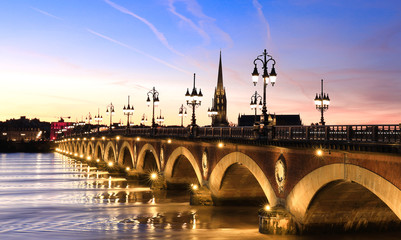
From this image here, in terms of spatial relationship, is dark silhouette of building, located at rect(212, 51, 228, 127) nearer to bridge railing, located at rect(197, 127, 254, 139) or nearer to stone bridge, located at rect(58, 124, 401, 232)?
stone bridge, located at rect(58, 124, 401, 232)

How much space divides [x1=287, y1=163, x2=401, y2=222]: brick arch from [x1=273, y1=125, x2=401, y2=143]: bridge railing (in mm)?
1222

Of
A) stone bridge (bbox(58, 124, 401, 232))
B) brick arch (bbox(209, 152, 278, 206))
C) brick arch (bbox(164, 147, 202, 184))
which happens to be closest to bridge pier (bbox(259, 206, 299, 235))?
stone bridge (bbox(58, 124, 401, 232))

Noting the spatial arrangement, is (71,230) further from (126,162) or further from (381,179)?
(126,162)

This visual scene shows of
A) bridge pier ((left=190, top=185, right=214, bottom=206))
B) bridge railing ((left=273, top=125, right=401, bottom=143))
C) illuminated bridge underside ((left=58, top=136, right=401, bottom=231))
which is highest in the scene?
bridge railing ((left=273, top=125, right=401, bottom=143))

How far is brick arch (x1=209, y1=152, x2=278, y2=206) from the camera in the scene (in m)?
29.3

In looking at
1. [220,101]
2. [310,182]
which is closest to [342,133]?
[310,182]

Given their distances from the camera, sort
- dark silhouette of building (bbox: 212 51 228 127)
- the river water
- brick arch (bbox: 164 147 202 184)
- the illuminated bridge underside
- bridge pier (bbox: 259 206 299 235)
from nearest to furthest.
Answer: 1. the illuminated bridge underside
2. bridge pier (bbox: 259 206 299 235)
3. the river water
4. brick arch (bbox: 164 147 202 184)
5. dark silhouette of building (bbox: 212 51 228 127)

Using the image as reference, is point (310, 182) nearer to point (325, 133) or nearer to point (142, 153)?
point (325, 133)

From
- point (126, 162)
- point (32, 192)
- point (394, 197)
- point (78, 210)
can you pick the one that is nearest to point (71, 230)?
point (78, 210)

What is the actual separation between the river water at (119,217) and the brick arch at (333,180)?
1.72 meters

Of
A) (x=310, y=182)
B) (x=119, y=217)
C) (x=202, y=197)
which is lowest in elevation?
(x=119, y=217)

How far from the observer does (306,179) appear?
2503 centimetres

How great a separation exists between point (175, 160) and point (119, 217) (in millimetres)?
14957

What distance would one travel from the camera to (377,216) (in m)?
27.9
